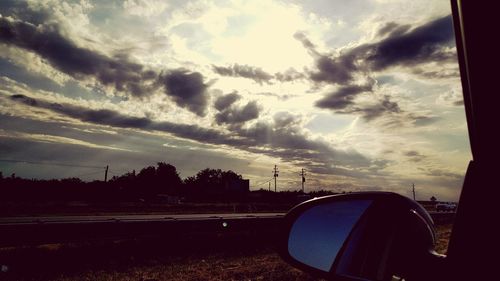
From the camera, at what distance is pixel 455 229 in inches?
40.1

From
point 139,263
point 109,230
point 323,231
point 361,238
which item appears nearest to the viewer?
point 361,238

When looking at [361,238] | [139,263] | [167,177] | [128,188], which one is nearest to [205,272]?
[139,263]

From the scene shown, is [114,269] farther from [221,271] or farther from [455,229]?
[455,229]

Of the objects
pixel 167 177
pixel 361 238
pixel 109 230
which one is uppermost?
pixel 167 177

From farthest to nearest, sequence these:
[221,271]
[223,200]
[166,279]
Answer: [223,200]
[221,271]
[166,279]

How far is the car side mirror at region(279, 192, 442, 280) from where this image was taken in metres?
1.30

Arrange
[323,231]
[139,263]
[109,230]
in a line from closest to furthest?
[323,231]
[139,263]
[109,230]

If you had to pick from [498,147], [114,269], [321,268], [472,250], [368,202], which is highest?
[498,147]

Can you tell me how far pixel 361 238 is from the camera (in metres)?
1.79

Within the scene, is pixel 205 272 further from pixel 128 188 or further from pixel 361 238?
pixel 128 188

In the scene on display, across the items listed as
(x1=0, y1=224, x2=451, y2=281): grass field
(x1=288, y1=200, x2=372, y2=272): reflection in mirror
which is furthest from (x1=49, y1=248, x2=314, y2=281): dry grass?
(x1=288, y1=200, x2=372, y2=272): reflection in mirror

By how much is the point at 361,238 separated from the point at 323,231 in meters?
0.33

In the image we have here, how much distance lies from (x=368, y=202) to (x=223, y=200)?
94937mm

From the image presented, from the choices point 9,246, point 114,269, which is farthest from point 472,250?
point 9,246
